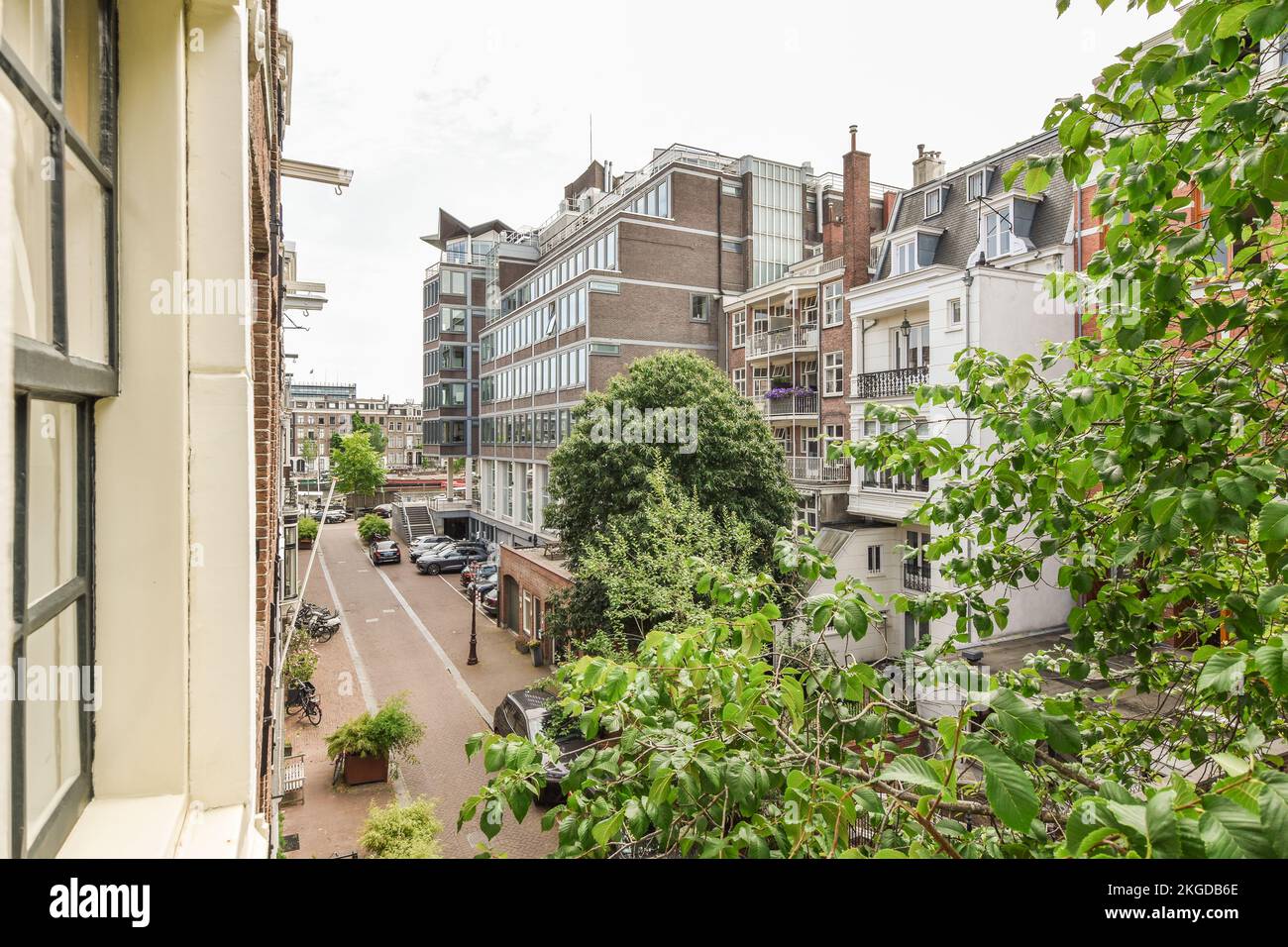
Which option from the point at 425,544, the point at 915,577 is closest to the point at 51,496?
the point at 915,577

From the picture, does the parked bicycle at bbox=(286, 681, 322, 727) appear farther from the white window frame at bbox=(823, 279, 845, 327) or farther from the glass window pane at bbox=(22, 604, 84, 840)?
the white window frame at bbox=(823, 279, 845, 327)

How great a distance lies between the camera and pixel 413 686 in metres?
18.7

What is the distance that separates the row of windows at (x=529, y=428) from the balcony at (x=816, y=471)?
9.16 meters

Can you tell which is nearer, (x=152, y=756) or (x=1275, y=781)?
(x=1275, y=781)

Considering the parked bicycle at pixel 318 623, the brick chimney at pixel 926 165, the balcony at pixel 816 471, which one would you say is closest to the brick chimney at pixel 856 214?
the brick chimney at pixel 926 165

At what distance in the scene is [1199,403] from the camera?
8.23 feet

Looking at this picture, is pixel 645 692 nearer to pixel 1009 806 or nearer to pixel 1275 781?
pixel 1009 806

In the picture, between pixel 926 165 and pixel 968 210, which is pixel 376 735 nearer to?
pixel 968 210

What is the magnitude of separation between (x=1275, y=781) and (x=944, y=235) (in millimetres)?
22495

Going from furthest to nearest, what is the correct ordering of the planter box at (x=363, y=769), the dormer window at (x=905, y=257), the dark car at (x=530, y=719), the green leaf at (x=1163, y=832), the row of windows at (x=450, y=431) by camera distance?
the row of windows at (x=450, y=431), the dormer window at (x=905, y=257), the planter box at (x=363, y=769), the dark car at (x=530, y=719), the green leaf at (x=1163, y=832)

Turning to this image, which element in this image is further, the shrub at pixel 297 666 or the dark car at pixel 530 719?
the shrub at pixel 297 666

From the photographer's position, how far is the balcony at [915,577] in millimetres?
18986

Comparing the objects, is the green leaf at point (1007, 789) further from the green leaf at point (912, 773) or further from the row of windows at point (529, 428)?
the row of windows at point (529, 428)

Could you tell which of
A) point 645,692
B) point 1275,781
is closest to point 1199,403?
point 1275,781
